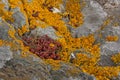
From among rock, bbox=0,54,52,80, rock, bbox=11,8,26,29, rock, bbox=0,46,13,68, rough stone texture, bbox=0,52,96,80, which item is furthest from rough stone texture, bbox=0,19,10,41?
rock, bbox=11,8,26,29

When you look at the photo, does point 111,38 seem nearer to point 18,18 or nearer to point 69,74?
point 18,18

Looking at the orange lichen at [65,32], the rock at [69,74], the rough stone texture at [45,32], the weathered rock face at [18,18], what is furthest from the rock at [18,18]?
the rock at [69,74]

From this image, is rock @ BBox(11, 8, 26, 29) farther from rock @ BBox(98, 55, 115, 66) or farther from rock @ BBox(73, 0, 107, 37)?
rock @ BBox(98, 55, 115, 66)

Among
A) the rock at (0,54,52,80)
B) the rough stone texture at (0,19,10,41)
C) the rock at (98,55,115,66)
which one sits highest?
the rough stone texture at (0,19,10,41)

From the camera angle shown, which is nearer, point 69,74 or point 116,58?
point 69,74

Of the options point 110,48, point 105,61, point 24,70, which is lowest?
point 105,61

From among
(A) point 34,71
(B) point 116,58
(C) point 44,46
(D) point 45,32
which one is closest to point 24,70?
(A) point 34,71

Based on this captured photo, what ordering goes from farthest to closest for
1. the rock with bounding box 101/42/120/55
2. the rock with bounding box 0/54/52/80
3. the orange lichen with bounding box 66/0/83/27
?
the orange lichen with bounding box 66/0/83/27, the rock with bounding box 101/42/120/55, the rock with bounding box 0/54/52/80

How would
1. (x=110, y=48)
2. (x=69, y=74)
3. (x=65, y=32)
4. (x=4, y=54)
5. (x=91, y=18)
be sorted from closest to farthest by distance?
(x=4, y=54) → (x=69, y=74) → (x=110, y=48) → (x=65, y=32) → (x=91, y=18)
